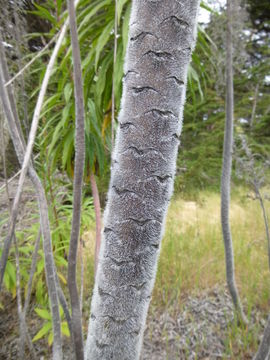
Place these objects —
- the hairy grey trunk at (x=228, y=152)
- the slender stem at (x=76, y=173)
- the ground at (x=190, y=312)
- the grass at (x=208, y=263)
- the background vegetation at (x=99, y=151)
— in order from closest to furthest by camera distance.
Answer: the slender stem at (x=76, y=173)
the hairy grey trunk at (x=228, y=152)
the background vegetation at (x=99, y=151)
the ground at (x=190, y=312)
the grass at (x=208, y=263)

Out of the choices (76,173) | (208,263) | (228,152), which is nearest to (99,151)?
(228,152)

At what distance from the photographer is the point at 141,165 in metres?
0.36

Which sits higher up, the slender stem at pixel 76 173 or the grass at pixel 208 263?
the slender stem at pixel 76 173

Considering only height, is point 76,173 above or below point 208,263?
above

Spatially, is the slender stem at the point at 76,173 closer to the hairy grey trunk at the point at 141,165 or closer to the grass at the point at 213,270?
the hairy grey trunk at the point at 141,165

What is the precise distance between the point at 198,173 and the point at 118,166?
3.42 metres

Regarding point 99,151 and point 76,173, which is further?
point 99,151

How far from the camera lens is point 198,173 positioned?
12.0 ft

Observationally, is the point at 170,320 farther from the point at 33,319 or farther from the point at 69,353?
the point at 33,319

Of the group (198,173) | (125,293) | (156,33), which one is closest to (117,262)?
(125,293)

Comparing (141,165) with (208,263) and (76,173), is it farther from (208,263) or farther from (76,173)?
(208,263)

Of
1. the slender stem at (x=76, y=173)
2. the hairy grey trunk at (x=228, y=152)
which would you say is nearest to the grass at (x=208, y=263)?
the hairy grey trunk at (x=228, y=152)

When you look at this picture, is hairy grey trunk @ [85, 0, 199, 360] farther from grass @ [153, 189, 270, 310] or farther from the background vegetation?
grass @ [153, 189, 270, 310]

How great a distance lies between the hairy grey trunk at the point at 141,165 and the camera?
35 cm
